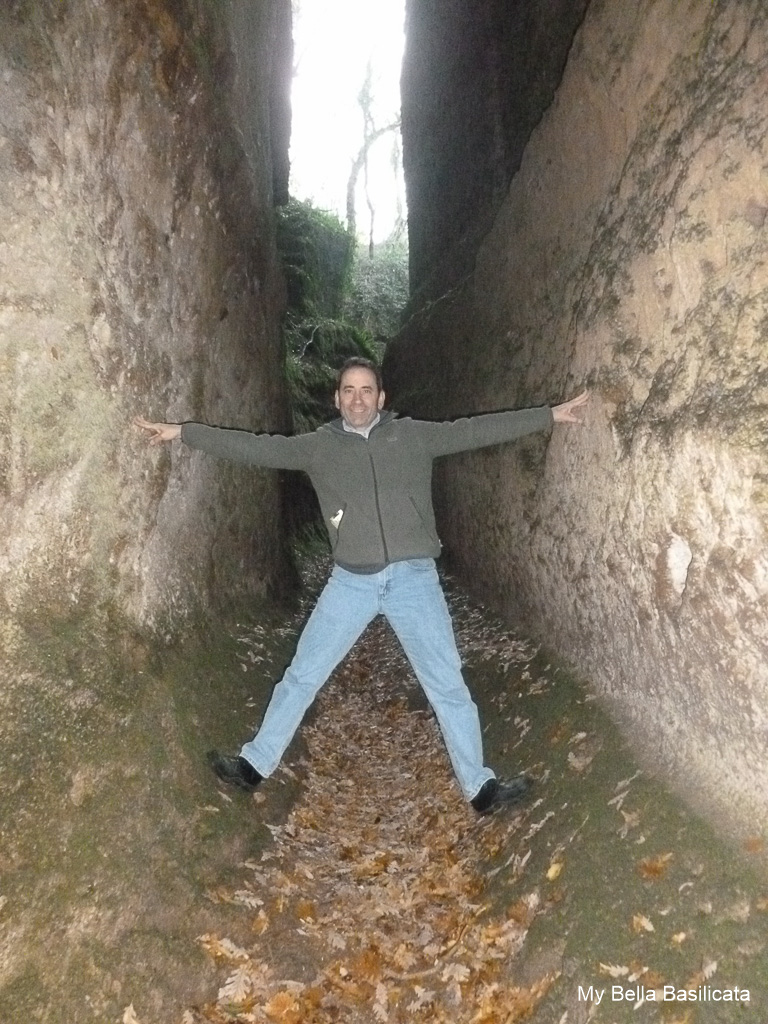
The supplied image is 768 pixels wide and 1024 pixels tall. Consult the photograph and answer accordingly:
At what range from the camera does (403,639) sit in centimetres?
448

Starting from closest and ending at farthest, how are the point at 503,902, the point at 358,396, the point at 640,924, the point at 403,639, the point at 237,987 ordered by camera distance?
the point at 640,924
the point at 237,987
the point at 503,902
the point at 403,639
the point at 358,396

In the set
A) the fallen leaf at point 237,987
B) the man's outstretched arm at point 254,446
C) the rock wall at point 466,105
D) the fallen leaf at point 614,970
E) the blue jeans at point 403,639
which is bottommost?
the fallen leaf at point 237,987

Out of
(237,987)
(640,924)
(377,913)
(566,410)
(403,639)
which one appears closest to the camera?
(640,924)

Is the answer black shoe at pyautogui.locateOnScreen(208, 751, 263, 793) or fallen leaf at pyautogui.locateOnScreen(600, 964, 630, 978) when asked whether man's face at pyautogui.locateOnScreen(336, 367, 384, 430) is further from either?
fallen leaf at pyautogui.locateOnScreen(600, 964, 630, 978)

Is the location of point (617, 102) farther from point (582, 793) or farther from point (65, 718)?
point (65, 718)

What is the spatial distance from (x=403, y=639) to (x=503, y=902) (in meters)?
1.60

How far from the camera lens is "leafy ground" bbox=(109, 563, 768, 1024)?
124 inches

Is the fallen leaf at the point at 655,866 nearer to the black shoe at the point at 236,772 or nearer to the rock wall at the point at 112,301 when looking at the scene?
the black shoe at the point at 236,772

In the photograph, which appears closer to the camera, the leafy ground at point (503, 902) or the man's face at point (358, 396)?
the leafy ground at point (503, 902)

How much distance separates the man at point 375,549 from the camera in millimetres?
4418

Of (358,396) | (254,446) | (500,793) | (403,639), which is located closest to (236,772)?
(403,639)

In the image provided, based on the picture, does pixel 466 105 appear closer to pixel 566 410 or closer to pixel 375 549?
pixel 566 410

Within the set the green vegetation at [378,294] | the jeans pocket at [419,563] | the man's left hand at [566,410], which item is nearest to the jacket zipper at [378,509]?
the jeans pocket at [419,563]

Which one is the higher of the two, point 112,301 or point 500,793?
point 112,301
